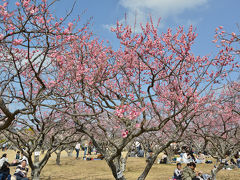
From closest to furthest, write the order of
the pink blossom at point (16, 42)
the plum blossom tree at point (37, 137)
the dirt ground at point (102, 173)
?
the pink blossom at point (16, 42)
the plum blossom tree at point (37, 137)
the dirt ground at point (102, 173)

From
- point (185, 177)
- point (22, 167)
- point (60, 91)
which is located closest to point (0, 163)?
point (22, 167)

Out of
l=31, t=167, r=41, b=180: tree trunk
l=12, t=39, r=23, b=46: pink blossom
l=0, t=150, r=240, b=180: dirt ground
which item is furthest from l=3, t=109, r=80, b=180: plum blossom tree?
l=0, t=150, r=240, b=180: dirt ground

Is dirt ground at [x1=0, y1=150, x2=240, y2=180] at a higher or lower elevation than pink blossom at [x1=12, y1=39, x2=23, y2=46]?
lower

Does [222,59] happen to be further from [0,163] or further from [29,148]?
[0,163]

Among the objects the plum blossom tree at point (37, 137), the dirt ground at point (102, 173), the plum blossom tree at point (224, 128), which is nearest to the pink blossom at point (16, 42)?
the plum blossom tree at point (37, 137)

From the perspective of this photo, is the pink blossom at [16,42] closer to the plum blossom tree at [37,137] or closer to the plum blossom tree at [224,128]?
the plum blossom tree at [37,137]

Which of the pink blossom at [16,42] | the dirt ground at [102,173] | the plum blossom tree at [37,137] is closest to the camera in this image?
the pink blossom at [16,42]

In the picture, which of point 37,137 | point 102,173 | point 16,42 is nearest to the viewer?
point 16,42

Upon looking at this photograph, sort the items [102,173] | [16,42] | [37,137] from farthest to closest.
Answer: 1. [102,173]
2. [37,137]
3. [16,42]

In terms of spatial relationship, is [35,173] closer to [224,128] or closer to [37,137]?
[37,137]

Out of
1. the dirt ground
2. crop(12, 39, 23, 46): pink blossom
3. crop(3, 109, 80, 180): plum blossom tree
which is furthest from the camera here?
the dirt ground

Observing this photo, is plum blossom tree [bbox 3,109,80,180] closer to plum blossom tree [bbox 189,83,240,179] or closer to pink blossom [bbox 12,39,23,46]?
pink blossom [bbox 12,39,23,46]

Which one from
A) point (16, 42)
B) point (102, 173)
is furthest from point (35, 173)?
point (102, 173)

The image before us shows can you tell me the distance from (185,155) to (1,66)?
58.9ft
